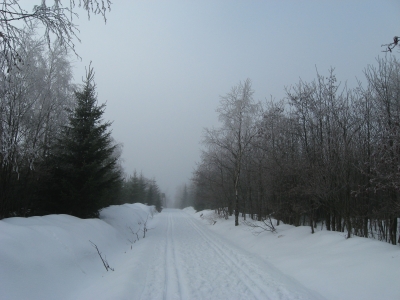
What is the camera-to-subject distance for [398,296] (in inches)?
181

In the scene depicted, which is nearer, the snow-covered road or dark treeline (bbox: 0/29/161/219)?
the snow-covered road

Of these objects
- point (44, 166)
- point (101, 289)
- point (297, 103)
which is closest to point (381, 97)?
point (297, 103)

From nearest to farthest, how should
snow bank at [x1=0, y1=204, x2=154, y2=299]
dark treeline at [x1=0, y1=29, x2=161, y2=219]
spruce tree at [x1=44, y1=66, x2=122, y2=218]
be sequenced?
snow bank at [x1=0, y1=204, x2=154, y2=299] → dark treeline at [x1=0, y1=29, x2=161, y2=219] → spruce tree at [x1=44, y1=66, x2=122, y2=218]

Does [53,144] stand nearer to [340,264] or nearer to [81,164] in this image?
[81,164]

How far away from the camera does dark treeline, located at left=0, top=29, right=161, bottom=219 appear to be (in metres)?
11.1

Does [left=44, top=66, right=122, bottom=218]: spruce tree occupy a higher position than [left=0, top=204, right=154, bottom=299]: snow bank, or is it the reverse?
[left=44, top=66, right=122, bottom=218]: spruce tree

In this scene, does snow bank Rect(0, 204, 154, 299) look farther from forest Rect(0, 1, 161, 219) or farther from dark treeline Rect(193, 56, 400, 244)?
dark treeline Rect(193, 56, 400, 244)

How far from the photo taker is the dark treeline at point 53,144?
11062mm

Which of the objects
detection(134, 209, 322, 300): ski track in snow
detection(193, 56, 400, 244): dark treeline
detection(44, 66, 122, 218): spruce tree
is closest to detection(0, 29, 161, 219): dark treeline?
detection(44, 66, 122, 218): spruce tree

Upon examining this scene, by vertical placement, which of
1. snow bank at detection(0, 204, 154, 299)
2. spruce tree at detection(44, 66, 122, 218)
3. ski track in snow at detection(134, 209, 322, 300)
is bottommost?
ski track in snow at detection(134, 209, 322, 300)

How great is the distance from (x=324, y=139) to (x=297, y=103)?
2.25 meters

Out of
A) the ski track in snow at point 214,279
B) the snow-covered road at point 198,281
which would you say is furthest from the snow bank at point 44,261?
the ski track in snow at point 214,279

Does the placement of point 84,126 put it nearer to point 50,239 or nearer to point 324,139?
point 50,239

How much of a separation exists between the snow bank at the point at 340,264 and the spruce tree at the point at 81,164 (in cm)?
945
